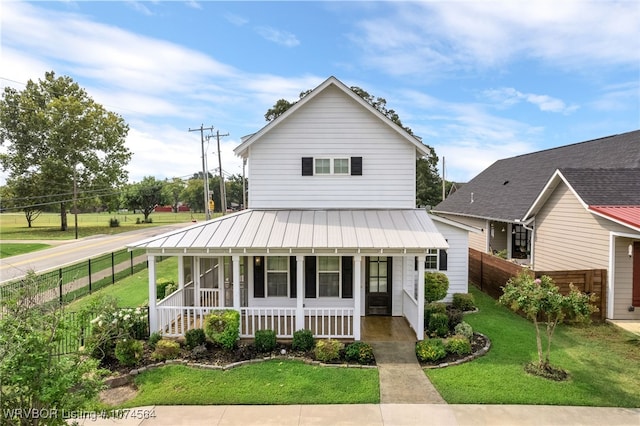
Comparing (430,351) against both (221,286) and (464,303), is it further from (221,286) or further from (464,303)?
(221,286)

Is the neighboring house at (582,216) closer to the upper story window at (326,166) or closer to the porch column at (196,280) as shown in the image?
the upper story window at (326,166)

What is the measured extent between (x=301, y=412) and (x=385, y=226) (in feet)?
19.4

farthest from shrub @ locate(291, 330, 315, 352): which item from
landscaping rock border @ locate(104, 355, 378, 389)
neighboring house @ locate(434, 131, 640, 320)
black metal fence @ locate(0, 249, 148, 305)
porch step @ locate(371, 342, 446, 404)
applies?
neighboring house @ locate(434, 131, 640, 320)

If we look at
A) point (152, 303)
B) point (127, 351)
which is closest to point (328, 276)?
point (152, 303)

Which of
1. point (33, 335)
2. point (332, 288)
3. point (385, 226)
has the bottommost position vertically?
point (332, 288)

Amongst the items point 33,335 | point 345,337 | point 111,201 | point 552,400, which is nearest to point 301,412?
point 345,337

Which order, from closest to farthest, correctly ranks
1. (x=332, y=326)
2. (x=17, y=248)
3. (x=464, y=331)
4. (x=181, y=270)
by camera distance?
1. (x=464, y=331)
2. (x=332, y=326)
3. (x=181, y=270)
4. (x=17, y=248)

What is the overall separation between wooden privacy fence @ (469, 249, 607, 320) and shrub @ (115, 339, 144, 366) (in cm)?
1185

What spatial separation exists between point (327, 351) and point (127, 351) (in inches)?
189

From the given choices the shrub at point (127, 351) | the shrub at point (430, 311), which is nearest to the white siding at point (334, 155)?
the shrub at point (430, 311)

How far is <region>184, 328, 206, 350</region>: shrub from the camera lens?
9.26 meters

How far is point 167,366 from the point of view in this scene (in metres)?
8.42

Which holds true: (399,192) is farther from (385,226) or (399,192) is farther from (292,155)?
(292,155)

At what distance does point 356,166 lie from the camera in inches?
490
